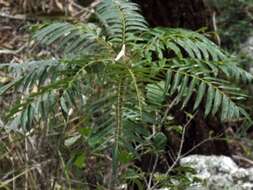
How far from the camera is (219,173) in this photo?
267 centimetres

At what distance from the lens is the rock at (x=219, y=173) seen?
99.3 inches

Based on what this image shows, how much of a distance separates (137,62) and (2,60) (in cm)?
262

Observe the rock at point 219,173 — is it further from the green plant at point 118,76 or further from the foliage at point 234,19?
the foliage at point 234,19

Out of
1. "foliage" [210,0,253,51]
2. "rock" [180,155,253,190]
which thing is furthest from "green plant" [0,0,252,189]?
"foliage" [210,0,253,51]

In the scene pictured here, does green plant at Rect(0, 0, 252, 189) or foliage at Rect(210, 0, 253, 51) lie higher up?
green plant at Rect(0, 0, 252, 189)

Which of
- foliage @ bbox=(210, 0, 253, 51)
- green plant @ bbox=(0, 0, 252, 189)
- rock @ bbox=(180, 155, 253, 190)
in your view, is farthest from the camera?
foliage @ bbox=(210, 0, 253, 51)

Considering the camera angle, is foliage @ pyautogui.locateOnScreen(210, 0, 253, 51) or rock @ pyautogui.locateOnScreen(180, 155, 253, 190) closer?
rock @ pyautogui.locateOnScreen(180, 155, 253, 190)

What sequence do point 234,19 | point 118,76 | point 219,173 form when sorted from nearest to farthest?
point 118,76 → point 219,173 → point 234,19

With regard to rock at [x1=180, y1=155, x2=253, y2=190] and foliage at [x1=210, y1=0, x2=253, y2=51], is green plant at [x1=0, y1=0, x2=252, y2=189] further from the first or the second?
foliage at [x1=210, y1=0, x2=253, y2=51]

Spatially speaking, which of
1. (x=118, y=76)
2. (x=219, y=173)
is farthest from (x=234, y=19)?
(x=118, y=76)

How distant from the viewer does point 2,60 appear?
13.7 feet

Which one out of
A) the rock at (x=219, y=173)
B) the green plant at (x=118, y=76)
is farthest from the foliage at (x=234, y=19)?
the green plant at (x=118, y=76)

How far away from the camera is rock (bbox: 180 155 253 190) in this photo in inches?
99.3

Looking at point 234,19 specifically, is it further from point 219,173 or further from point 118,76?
point 118,76
